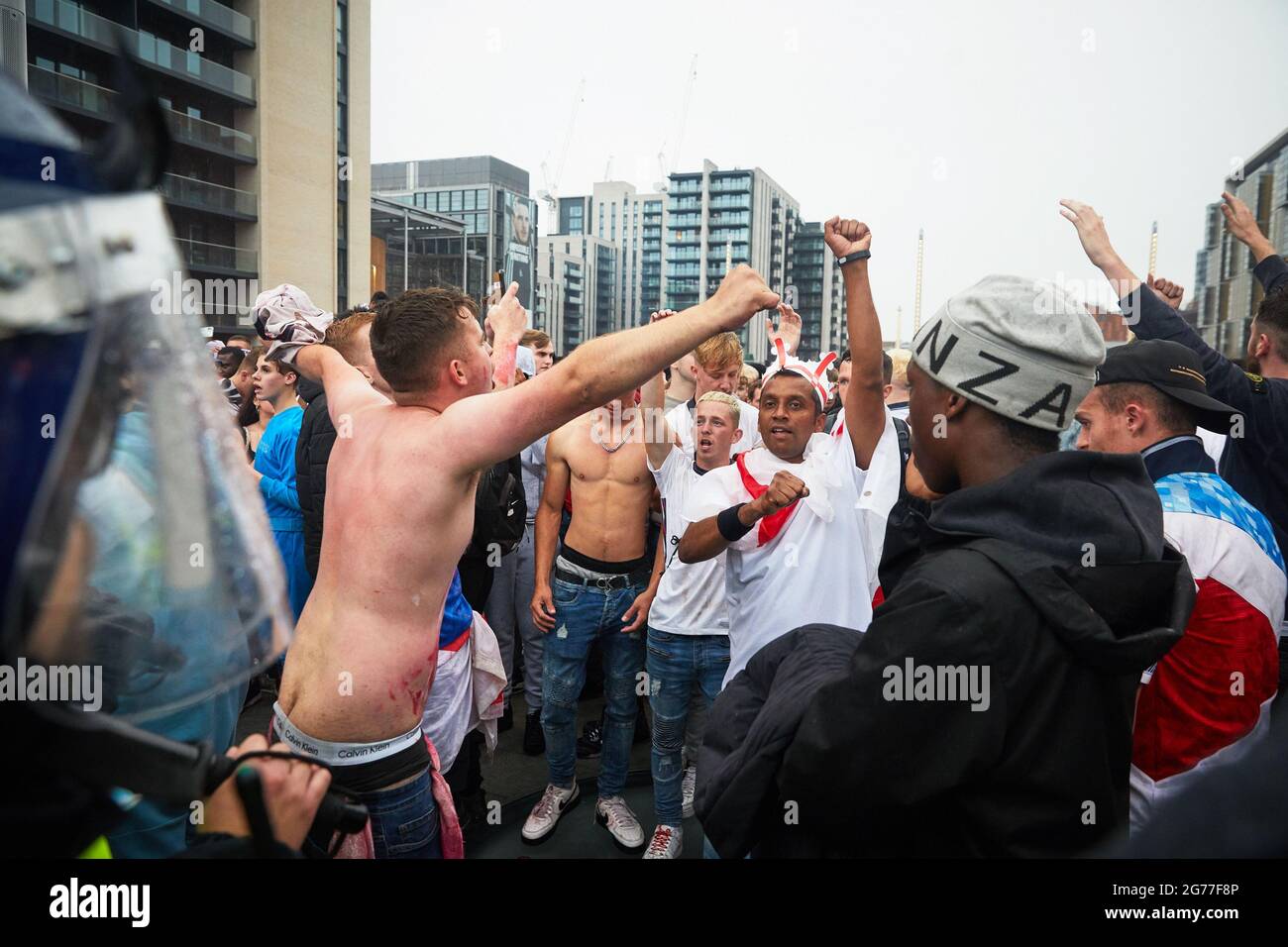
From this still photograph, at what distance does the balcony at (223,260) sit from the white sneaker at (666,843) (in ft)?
104

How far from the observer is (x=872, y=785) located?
1.28 meters

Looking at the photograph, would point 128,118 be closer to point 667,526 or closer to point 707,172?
point 667,526

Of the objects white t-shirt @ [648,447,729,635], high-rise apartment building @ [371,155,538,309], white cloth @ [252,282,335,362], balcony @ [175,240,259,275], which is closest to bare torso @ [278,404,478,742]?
white t-shirt @ [648,447,729,635]

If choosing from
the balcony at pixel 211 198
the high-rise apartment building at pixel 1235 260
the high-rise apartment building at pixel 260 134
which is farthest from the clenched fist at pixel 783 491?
the balcony at pixel 211 198

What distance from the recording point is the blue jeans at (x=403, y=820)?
2309 millimetres

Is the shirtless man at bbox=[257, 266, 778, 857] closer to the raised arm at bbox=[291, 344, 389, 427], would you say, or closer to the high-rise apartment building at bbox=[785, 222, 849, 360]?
the raised arm at bbox=[291, 344, 389, 427]

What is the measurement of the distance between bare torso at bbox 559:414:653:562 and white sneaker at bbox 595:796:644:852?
129 centimetres

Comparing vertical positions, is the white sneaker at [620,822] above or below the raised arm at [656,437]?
below

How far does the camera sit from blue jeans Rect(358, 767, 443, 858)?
231cm

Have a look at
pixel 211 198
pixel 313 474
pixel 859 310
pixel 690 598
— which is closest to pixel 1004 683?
pixel 859 310

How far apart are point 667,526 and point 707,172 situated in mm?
75750

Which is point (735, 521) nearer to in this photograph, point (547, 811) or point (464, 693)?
point (464, 693)

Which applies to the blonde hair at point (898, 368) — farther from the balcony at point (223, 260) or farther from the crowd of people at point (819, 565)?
the balcony at point (223, 260)
